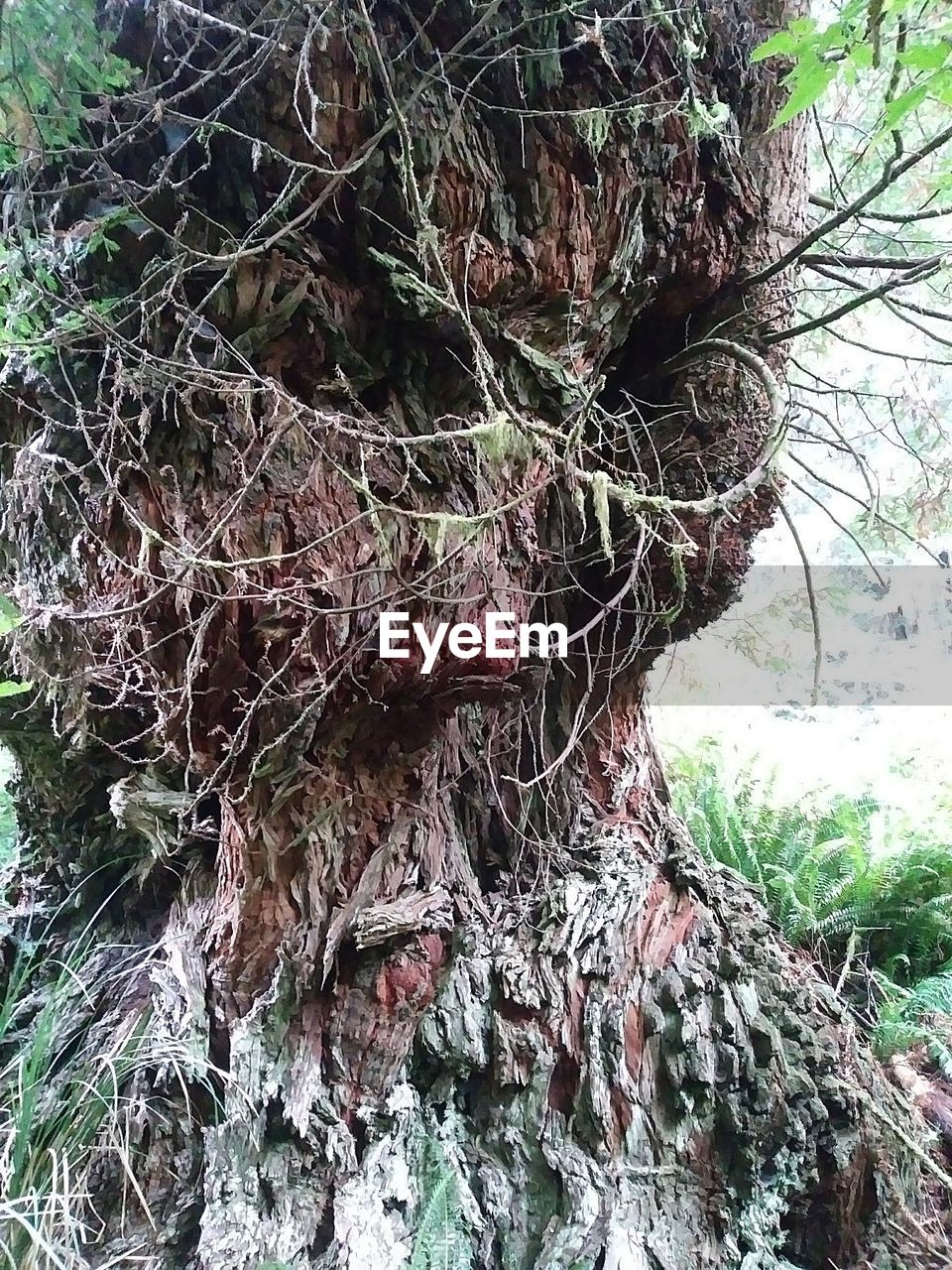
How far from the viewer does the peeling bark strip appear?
1.26 meters

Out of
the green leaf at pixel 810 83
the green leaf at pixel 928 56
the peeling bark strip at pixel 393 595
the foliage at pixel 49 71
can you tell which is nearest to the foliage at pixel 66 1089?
the peeling bark strip at pixel 393 595

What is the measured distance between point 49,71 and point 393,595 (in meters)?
0.95

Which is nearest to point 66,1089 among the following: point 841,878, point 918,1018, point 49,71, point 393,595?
point 393,595

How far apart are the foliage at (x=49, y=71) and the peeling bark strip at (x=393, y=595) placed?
0.16 ft

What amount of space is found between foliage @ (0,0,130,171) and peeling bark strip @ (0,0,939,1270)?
50mm

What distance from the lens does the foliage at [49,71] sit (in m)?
1.07

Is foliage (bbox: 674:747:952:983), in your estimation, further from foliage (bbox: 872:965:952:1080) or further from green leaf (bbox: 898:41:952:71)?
green leaf (bbox: 898:41:952:71)

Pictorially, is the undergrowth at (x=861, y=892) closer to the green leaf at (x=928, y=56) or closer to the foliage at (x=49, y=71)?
the green leaf at (x=928, y=56)

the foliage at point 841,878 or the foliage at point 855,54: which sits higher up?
the foliage at point 855,54

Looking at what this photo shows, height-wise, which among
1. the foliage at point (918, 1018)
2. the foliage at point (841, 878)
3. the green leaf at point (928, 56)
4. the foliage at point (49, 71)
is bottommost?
the foliage at point (918, 1018)

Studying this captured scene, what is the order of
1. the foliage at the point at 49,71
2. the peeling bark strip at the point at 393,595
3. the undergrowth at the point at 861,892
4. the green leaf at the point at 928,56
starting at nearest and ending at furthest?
the green leaf at the point at 928,56 < the foliage at the point at 49,71 < the peeling bark strip at the point at 393,595 < the undergrowth at the point at 861,892

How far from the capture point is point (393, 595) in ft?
4.34

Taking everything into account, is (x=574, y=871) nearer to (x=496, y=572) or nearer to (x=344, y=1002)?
(x=344, y=1002)

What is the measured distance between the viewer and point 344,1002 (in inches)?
58.4
